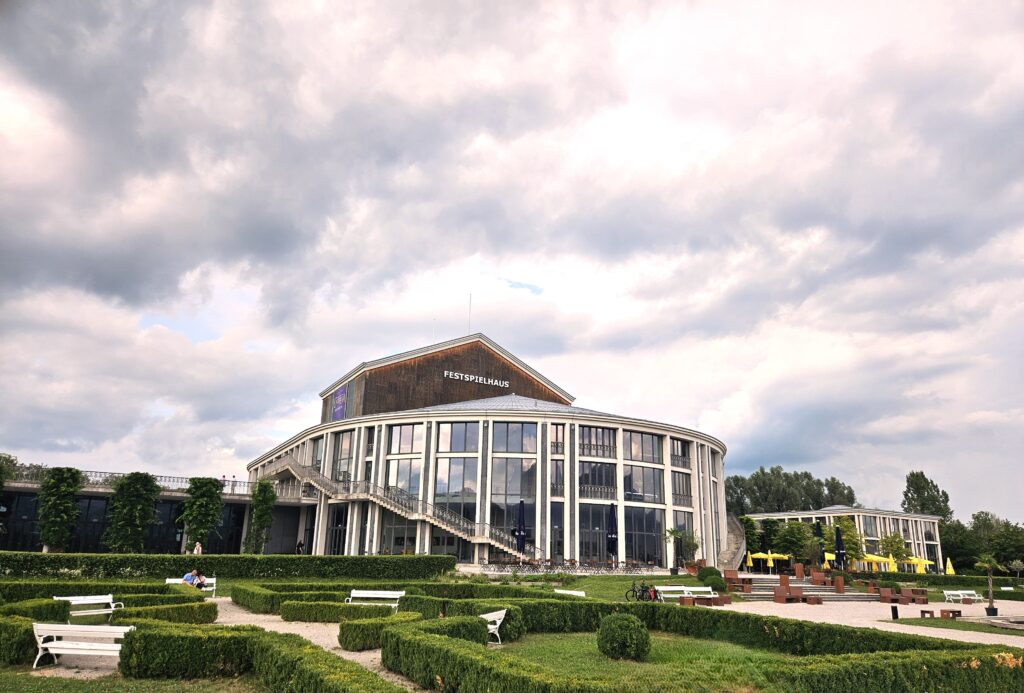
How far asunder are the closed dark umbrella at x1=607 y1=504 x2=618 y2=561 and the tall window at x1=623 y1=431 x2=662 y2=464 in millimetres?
4669

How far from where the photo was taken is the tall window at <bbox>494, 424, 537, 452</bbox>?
1805 inches

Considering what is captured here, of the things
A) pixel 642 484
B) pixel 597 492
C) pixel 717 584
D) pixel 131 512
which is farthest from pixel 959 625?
pixel 131 512

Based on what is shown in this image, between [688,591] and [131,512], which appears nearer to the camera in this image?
[688,591]

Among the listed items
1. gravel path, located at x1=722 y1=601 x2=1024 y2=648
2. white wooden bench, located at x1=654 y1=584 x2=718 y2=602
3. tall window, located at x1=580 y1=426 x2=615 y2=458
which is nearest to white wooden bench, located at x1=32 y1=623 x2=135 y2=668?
gravel path, located at x1=722 y1=601 x2=1024 y2=648

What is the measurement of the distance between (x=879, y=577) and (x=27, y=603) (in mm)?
46819

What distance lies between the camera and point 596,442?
154ft

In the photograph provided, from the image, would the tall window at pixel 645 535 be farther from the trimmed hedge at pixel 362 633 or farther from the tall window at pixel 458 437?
the trimmed hedge at pixel 362 633

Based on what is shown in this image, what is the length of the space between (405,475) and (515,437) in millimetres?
8091

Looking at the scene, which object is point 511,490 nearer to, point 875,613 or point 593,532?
point 593,532

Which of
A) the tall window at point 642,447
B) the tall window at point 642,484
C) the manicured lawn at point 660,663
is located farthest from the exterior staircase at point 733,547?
the manicured lawn at point 660,663

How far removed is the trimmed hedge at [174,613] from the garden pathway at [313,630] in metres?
1.04

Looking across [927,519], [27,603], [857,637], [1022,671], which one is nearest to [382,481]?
[27,603]

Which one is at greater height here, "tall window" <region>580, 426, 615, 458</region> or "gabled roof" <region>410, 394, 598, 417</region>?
"gabled roof" <region>410, 394, 598, 417</region>

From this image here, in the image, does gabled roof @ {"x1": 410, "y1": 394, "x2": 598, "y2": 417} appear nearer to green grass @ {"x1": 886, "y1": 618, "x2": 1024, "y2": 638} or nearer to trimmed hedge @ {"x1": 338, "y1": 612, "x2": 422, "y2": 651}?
green grass @ {"x1": 886, "y1": 618, "x2": 1024, "y2": 638}
